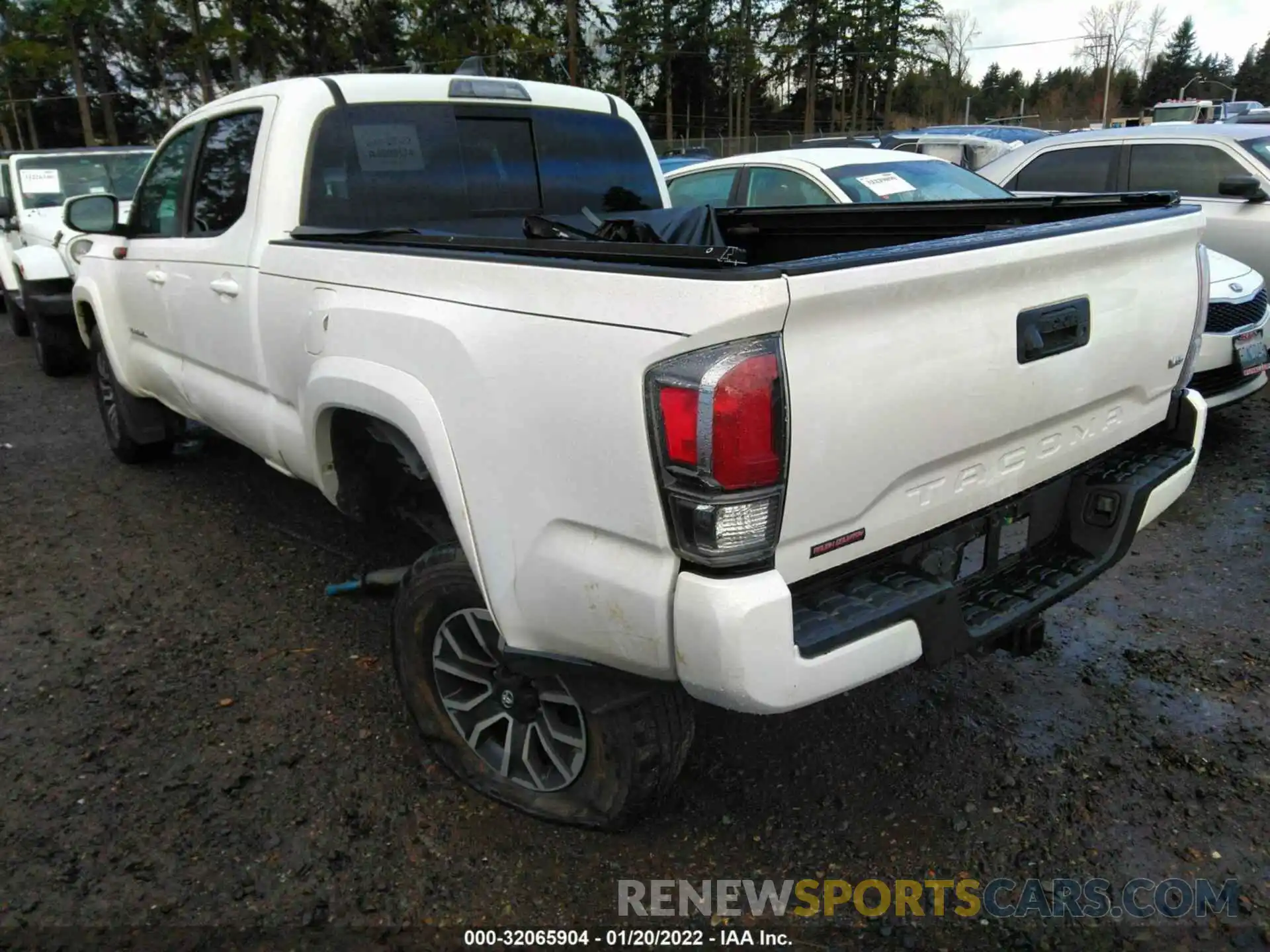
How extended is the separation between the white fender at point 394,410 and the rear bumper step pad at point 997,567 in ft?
2.76

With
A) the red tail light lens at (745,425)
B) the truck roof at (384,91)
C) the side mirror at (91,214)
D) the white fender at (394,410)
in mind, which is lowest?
the white fender at (394,410)

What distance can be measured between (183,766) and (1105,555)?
2.82 m

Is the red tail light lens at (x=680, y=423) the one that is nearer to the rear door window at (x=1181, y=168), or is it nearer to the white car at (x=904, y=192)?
the white car at (x=904, y=192)

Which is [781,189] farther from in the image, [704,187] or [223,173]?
[223,173]

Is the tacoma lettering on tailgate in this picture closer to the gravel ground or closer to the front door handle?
the gravel ground

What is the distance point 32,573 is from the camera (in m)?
4.33

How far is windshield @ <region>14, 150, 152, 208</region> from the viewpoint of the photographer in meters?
9.15

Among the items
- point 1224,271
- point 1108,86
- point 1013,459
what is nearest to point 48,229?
point 1013,459

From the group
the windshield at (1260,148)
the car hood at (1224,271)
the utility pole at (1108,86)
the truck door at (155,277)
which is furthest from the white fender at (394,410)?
the utility pole at (1108,86)

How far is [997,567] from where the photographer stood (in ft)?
8.35

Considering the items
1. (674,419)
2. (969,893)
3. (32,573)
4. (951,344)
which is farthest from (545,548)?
(32,573)

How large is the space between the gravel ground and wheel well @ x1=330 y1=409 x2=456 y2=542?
25.5 inches

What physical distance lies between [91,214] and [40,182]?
19.6 feet

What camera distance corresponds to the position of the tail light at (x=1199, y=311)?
284 cm
